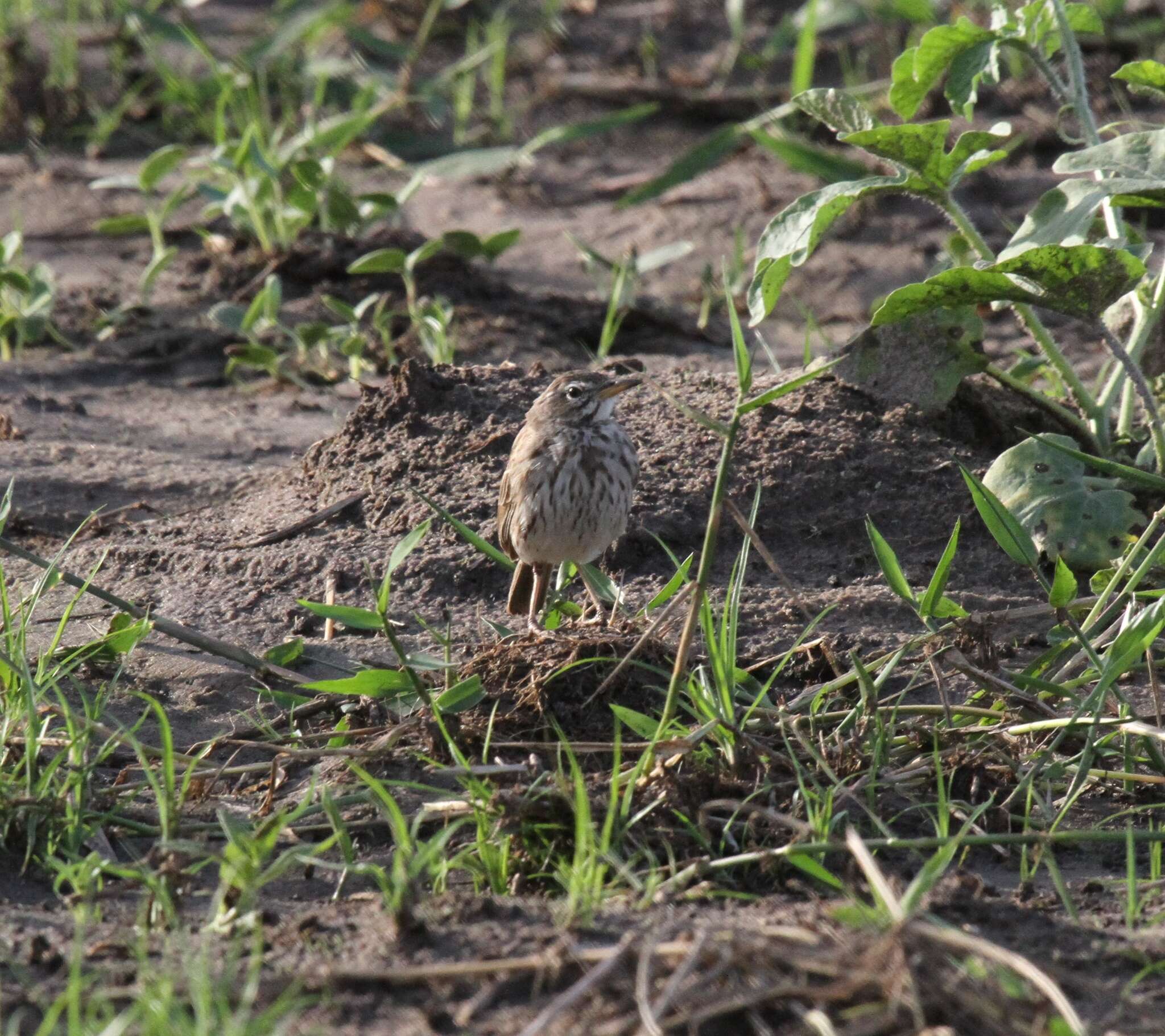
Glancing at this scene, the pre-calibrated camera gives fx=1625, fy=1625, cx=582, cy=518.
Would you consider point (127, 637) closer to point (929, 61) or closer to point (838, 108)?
point (838, 108)

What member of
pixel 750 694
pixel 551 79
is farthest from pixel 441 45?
pixel 750 694

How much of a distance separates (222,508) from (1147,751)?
3.34m

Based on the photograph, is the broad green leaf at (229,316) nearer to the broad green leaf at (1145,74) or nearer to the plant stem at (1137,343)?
the plant stem at (1137,343)

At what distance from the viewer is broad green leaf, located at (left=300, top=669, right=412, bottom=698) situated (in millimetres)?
4008

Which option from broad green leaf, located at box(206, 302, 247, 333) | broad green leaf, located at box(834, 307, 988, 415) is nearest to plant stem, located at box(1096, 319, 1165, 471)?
broad green leaf, located at box(834, 307, 988, 415)

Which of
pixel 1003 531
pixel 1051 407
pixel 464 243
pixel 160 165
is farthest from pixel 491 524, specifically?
pixel 160 165

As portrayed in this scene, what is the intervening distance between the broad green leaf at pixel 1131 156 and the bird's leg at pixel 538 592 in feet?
6.41

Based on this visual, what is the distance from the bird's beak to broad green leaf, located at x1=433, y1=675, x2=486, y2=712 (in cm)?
164

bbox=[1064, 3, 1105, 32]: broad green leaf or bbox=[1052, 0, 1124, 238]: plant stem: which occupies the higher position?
bbox=[1064, 3, 1105, 32]: broad green leaf

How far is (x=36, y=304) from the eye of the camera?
23.2 ft

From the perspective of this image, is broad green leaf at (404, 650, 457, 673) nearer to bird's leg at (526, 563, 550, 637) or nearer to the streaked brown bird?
bird's leg at (526, 563, 550, 637)

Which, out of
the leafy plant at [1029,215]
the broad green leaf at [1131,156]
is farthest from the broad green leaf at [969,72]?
the broad green leaf at [1131,156]

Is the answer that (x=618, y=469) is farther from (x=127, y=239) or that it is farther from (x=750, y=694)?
(x=127, y=239)

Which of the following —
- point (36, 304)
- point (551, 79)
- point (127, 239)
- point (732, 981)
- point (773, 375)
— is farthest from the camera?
point (551, 79)
